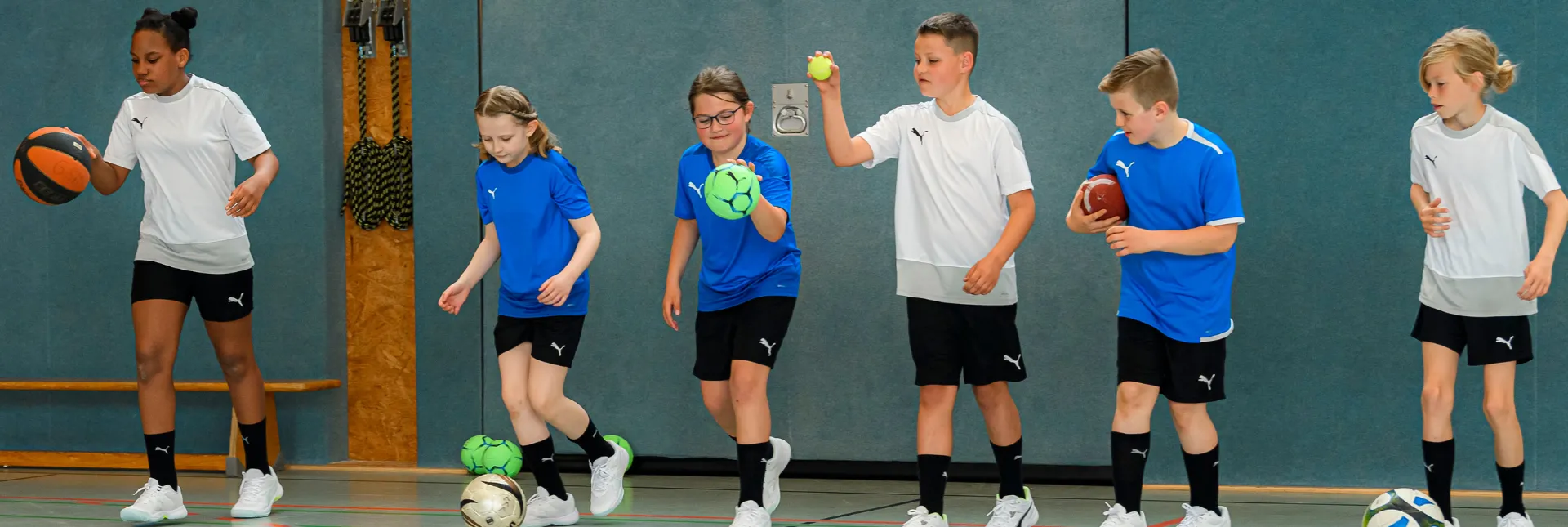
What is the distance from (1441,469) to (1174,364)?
1.06 m

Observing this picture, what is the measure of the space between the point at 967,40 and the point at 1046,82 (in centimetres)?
154

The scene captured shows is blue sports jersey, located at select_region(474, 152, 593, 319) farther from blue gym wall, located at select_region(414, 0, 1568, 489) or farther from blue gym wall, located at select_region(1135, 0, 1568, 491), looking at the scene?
blue gym wall, located at select_region(1135, 0, 1568, 491)

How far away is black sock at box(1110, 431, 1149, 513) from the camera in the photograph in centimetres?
397

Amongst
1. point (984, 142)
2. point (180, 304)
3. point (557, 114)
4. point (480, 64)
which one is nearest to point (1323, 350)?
point (984, 142)

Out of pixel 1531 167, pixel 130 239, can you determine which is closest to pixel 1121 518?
pixel 1531 167

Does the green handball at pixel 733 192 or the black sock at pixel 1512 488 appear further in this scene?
the black sock at pixel 1512 488

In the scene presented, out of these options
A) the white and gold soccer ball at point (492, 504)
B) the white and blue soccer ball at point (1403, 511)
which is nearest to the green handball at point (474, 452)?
the white and gold soccer ball at point (492, 504)

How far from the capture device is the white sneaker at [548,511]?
15.3 feet

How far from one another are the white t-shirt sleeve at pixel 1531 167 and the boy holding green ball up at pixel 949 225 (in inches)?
60.2

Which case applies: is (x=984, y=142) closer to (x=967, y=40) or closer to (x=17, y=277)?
(x=967, y=40)

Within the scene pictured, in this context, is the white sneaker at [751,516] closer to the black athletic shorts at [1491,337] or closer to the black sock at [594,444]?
the black sock at [594,444]

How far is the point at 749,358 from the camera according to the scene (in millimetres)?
4387

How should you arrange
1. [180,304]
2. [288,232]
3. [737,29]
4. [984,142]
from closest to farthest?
[984,142] < [180,304] < [737,29] < [288,232]

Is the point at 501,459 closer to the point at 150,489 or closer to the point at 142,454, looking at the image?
the point at 150,489
